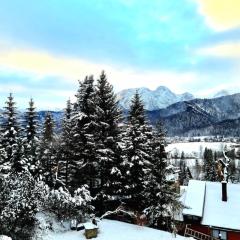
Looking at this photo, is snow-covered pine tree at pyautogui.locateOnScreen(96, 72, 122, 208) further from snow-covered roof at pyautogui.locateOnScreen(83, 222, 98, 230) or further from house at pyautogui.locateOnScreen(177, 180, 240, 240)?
house at pyautogui.locateOnScreen(177, 180, 240, 240)

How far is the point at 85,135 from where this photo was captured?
34.3m

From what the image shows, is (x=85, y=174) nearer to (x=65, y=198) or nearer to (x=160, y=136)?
(x=65, y=198)

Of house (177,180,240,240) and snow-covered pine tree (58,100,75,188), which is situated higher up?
snow-covered pine tree (58,100,75,188)

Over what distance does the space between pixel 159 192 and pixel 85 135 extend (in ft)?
28.5

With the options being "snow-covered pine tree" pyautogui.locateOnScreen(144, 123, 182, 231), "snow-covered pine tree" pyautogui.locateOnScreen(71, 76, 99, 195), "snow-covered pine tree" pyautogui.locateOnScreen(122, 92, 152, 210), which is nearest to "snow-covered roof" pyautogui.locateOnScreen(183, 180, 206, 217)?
"snow-covered pine tree" pyautogui.locateOnScreen(144, 123, 182, 231)

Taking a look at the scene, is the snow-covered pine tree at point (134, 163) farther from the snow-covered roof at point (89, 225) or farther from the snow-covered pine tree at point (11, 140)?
the snow-covered pine tree at point (11, 140)

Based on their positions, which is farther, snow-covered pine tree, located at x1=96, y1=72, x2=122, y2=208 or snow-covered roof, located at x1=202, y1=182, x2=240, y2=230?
snow-covered roof, located at x1=202, y1=182, x2=240, y2=230

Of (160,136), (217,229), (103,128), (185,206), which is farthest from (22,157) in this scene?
(217,229)

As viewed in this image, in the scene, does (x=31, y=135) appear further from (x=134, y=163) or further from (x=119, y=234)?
(x=119, y=234)

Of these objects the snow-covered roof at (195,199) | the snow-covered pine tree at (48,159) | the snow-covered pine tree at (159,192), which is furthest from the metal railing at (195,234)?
the snow-covered pine tree at (48,159)

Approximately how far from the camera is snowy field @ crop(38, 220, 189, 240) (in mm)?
27906

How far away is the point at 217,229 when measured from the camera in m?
34.9

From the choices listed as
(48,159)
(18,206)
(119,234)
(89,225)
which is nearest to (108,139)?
(89,225)

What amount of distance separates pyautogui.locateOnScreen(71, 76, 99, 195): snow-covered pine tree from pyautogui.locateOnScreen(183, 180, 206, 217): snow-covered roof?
964 cm
